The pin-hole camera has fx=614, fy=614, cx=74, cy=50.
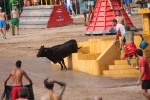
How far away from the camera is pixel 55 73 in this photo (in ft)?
65.9

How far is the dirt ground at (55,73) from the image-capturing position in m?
16.6

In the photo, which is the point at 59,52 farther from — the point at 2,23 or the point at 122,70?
the point at 2,23

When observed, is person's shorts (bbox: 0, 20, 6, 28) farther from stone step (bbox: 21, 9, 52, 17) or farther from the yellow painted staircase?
the yellow painted staircase

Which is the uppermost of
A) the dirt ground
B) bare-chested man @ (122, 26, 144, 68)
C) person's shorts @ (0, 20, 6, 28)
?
bare-chested man @ (122, 26, 144, 68)

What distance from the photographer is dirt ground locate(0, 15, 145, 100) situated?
16.6 m

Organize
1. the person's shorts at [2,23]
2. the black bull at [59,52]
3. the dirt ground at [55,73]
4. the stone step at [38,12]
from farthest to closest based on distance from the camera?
the stone step at [38,12]
the person's shorts at [2,23]
the black bull at [59,52]
the dirt ground at [55,73]

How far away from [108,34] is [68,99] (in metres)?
13.0

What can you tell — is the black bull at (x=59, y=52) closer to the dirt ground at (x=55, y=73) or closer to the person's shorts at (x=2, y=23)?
the dirt ground at (x=55, y=73)

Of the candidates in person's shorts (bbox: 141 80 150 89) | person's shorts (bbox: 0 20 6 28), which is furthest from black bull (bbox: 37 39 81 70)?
person's shorts (bbox: 0 20 6 28)

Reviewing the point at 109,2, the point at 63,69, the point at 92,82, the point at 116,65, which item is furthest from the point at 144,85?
the point at 109,2

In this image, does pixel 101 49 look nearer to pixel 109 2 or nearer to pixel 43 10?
pixel 109 2

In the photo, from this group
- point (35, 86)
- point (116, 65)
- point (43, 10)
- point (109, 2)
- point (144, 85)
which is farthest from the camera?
point (43, 10)

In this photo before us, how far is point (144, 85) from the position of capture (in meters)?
14.9

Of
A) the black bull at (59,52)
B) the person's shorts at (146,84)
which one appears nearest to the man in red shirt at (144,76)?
the person's shorts at (146,84)
